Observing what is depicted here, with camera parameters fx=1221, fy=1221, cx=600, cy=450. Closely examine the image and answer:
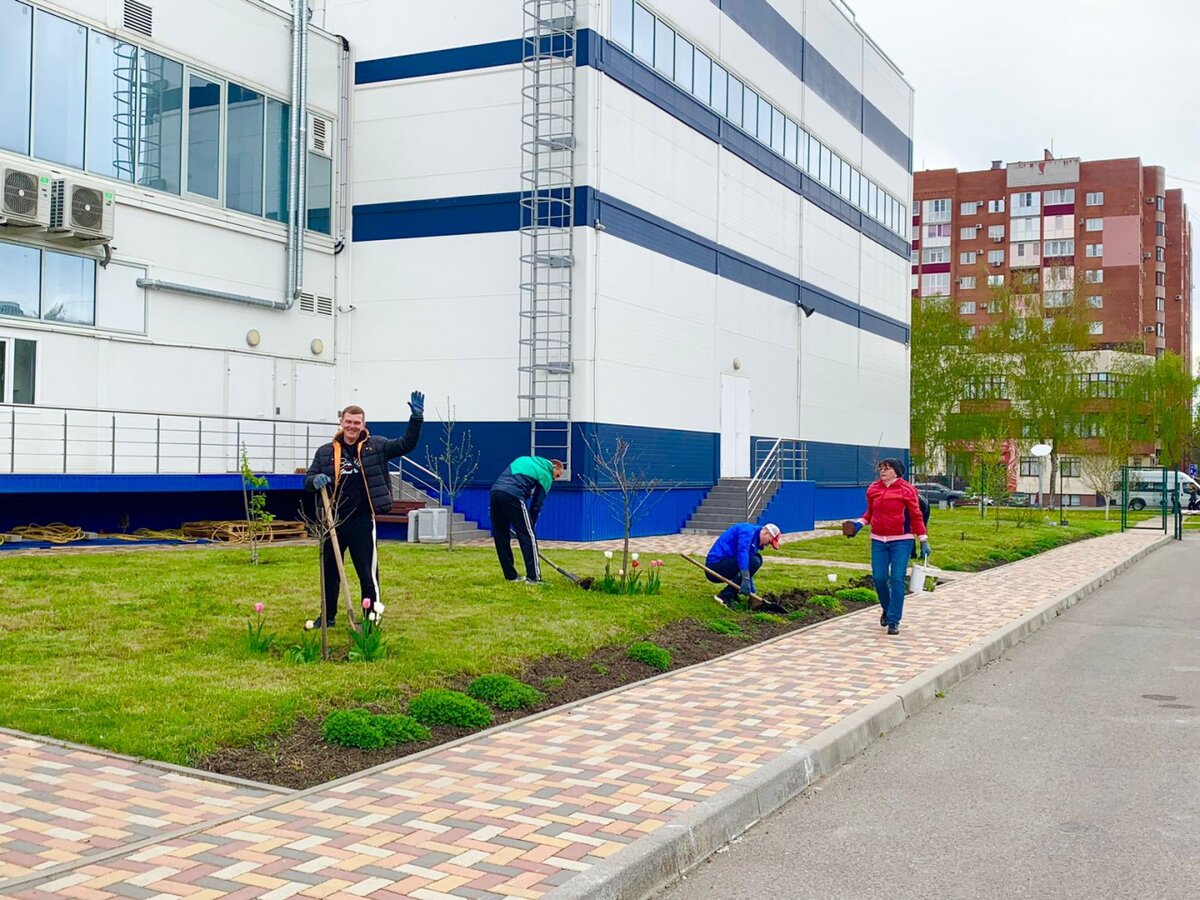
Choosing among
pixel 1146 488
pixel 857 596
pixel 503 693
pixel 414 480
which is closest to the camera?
pixel 503 693

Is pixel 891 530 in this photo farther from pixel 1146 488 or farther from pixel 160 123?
pixel 1146 488

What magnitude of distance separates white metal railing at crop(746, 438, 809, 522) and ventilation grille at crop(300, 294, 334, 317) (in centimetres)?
978

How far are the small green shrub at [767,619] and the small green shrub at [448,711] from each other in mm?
5283

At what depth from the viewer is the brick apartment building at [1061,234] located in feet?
301

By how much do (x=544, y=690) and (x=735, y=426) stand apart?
70.3 ft

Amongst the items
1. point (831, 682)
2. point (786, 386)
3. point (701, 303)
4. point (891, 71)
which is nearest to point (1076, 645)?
point (831, 682)

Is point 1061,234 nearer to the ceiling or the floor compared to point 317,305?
nearer to the ceiling

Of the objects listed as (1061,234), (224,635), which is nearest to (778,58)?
(224,635)

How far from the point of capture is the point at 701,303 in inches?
1080

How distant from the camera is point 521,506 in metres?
13.1

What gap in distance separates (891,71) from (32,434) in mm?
32378

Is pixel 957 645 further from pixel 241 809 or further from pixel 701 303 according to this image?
pixel 701 303

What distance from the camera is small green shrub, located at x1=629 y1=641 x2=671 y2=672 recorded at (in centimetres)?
939

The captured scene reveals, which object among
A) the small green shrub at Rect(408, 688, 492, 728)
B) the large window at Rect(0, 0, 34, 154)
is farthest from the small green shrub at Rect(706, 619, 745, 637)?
the large window at Rect(0, 0, 34, 154)
